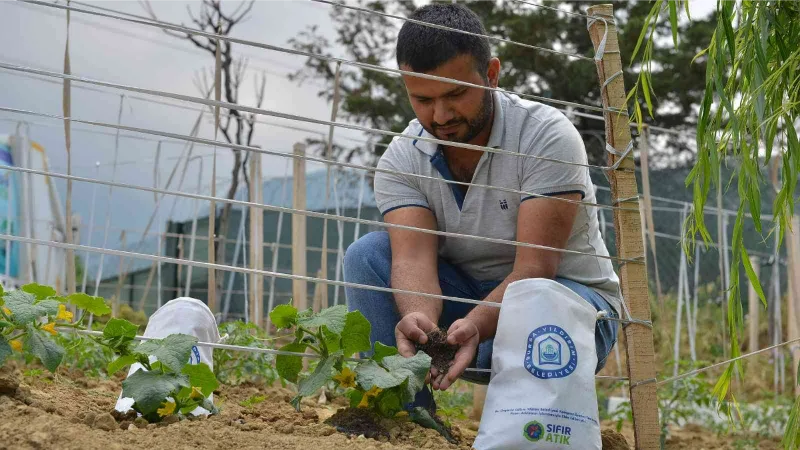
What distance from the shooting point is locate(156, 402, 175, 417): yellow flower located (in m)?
1.64

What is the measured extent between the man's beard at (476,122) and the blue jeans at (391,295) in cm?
31

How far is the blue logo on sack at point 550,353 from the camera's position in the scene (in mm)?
1640

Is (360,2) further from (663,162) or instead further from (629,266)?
(629,266)

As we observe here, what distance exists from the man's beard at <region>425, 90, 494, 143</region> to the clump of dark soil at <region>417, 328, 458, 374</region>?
1.67 feet

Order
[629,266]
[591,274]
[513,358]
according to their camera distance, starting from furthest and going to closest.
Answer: [591,274]
[629,266]
[513,358]

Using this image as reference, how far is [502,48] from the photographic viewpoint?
9852 millimetres

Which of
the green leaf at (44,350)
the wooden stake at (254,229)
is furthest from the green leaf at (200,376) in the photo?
the wooden stake at (254,229)

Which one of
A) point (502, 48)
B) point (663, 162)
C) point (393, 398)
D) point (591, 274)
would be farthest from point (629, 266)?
point (663, 162)

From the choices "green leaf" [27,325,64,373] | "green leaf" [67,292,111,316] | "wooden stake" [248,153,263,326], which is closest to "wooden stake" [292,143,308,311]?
"wooden stake" [248,153,263,326]

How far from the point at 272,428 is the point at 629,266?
799 millimetres

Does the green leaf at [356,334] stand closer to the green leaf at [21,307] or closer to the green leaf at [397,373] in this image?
the green leaf at [397,373]

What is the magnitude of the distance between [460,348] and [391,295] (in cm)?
34

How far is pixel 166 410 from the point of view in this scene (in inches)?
64.8

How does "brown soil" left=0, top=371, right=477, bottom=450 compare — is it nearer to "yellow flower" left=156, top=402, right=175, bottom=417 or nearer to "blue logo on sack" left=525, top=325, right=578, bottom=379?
"yellow flower" left=156, top=402, right=175, bottom=417
